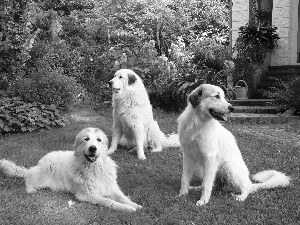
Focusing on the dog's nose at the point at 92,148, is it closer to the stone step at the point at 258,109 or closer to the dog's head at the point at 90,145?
the dog's head at the point at 90,145

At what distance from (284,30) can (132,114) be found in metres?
7.20

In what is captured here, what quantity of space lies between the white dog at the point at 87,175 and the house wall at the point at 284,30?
8848 mm

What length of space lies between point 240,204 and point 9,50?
6.41 meters

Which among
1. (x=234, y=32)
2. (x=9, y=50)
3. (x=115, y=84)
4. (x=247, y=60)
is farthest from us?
(x=234, y=32)

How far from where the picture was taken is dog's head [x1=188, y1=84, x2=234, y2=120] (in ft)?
13.4

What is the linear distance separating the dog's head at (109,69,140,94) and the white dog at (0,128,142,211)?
1.96 m

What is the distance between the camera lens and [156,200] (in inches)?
168

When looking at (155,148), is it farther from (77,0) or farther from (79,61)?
(77,0)

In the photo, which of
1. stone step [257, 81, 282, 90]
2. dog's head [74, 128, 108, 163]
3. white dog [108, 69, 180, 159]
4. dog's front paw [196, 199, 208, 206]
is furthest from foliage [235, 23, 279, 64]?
dog's head [74, 128, 108, 163]

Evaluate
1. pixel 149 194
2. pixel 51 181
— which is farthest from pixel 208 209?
pixel 51 181

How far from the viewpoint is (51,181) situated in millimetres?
4641

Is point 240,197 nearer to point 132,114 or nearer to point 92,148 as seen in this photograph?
point 92,148

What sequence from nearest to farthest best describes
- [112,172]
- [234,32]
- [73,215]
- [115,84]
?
1. [73,215]
2. [112,172]
3. [115,84]
4. [234,32]

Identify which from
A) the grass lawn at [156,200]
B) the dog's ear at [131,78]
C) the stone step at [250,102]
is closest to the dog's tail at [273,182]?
the grass lawn at [156,200]
